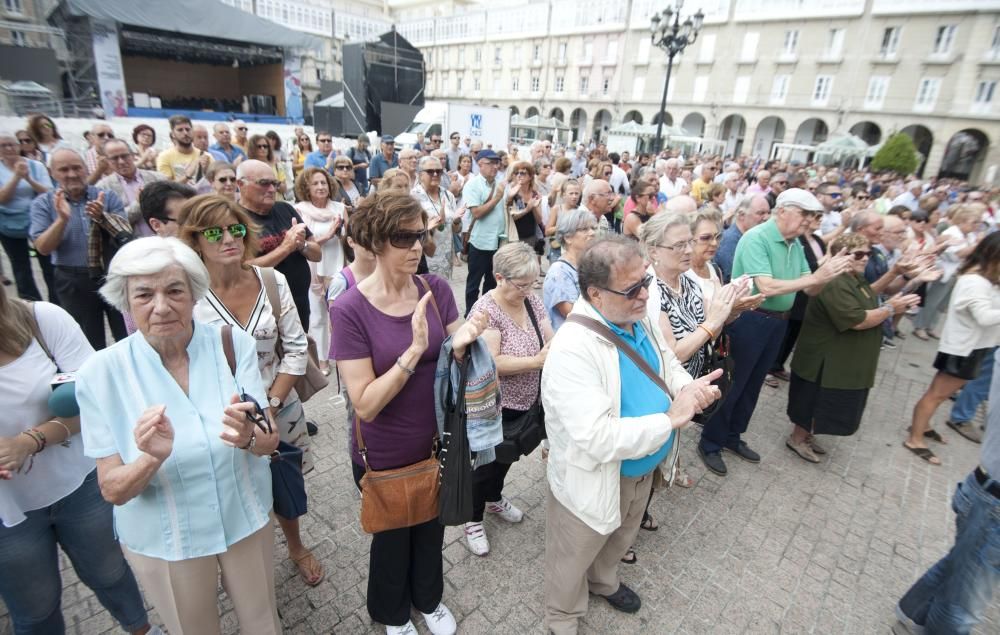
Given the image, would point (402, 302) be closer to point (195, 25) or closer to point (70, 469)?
point (70, 469)

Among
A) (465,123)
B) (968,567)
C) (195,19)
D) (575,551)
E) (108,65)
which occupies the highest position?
(195,19)

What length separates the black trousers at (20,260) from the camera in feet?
16.2

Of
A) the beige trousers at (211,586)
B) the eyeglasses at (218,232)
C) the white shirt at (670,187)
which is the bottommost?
the beige trousers at (211,586)

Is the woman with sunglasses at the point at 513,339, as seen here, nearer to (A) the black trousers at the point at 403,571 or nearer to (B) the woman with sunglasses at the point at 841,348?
(A) the black trousers at the point at 403,571

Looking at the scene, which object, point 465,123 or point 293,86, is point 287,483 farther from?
point 293,86

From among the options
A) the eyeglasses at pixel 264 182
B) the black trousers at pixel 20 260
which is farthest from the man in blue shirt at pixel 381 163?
the eyeglasses at pixel 264 182

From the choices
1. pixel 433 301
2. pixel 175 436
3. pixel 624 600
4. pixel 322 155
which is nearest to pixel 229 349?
pixel 175 436

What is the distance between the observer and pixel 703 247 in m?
3.24

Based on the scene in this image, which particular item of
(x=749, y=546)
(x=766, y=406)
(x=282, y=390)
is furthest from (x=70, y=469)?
(x=766, y=406)

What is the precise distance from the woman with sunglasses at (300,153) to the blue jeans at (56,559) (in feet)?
28.8

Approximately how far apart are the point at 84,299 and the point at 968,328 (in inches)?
296

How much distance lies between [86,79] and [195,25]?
648cm

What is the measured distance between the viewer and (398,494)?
2062 millimetres

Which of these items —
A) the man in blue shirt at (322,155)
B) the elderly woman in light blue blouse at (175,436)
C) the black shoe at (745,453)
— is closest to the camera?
the elderly woman in light blue blouse at (175,436)
